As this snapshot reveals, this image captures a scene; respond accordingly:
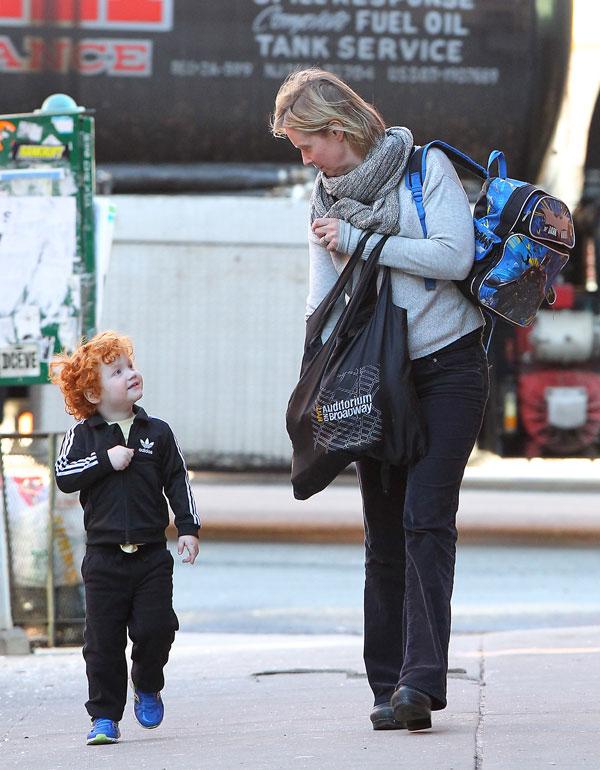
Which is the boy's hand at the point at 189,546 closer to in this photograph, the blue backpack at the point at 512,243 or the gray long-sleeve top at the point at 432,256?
the gray long-sleeve top at the point at 432,256

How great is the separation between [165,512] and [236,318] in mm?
8322

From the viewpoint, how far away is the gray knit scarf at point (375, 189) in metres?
3.86

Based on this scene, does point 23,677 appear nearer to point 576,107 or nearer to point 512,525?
point 512,525

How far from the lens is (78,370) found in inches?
157

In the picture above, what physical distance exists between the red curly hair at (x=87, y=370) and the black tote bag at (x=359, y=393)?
0.50m

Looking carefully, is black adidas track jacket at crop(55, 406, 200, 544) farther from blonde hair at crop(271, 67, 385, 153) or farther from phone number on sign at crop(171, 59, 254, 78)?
phone number on sign at crop(171, 59, 254, 78)

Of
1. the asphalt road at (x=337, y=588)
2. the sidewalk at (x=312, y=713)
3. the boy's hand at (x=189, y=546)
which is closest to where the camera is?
the sidewalk at (x=312, y=713)

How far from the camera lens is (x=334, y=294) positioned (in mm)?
3900

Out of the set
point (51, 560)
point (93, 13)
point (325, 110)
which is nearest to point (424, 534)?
point (325, 110)

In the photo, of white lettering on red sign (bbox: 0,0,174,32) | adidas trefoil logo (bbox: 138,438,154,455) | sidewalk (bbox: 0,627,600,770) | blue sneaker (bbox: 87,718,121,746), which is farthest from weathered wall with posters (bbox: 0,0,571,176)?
blue sneaker (bbox: 87,718,121,746)

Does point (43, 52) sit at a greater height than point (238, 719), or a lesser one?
greater

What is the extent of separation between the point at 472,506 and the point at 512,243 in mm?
7723

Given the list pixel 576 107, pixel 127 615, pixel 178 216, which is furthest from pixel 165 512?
pixel 576 107

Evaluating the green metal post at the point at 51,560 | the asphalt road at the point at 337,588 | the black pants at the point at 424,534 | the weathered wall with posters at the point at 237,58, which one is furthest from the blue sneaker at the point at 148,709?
the weathered wall with posters at the point at 237,58
